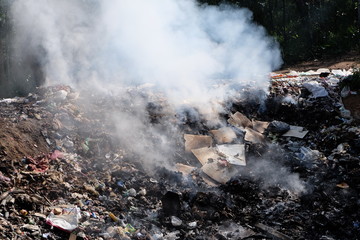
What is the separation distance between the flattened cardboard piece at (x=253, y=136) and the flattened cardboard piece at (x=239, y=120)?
0.64 feet

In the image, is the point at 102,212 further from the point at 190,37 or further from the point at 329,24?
the point at 329,24

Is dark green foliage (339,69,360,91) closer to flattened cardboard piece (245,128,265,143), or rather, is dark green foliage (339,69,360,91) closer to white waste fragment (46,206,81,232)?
flattened cardboard piece (245,128,265,143)

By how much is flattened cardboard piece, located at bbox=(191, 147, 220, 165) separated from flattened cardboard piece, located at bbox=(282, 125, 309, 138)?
1415 millimetres

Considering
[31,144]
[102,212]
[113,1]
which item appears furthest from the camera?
[113,1]

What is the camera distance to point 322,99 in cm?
673

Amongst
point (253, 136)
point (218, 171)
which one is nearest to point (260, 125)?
A: point (253, 136)

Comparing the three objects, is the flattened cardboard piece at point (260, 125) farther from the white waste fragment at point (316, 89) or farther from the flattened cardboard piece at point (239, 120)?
the white waste fragment at point (316, 89)

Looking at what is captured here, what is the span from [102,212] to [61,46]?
4353mm

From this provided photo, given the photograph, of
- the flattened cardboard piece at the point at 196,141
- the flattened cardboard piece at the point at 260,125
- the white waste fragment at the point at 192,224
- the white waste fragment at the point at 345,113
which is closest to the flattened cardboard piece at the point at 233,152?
the flattened cardboard piece at the point at 196,141

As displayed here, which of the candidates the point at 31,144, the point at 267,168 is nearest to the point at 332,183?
the point at 267,168

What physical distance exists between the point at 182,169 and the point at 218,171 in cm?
51

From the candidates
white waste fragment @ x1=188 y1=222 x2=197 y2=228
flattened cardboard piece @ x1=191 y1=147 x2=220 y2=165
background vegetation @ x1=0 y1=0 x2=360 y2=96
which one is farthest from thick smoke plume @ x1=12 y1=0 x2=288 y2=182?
background vegetation @ x1=0 y1=0 x2=360 y2=96

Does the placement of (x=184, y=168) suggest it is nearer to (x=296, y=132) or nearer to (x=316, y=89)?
(x=296, y=132)

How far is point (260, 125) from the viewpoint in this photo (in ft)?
21.0
